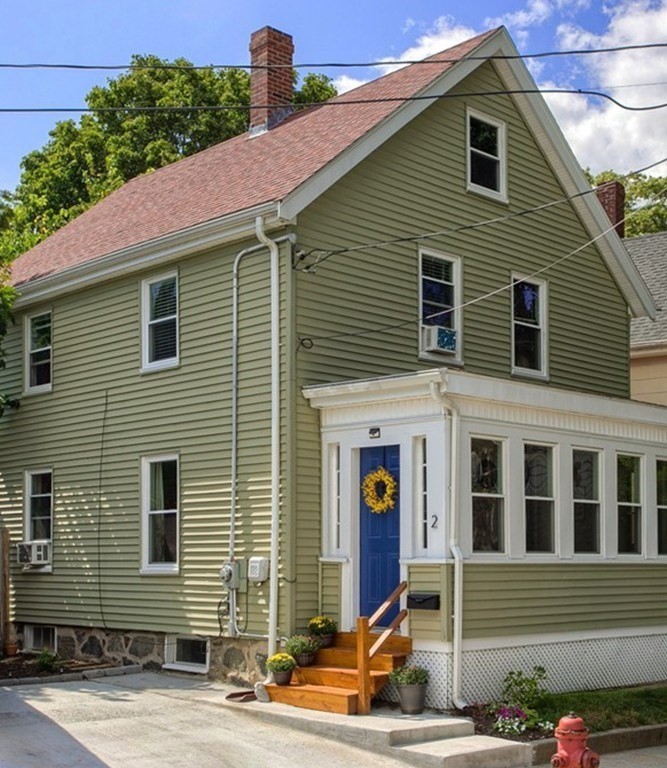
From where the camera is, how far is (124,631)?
56.7 feet

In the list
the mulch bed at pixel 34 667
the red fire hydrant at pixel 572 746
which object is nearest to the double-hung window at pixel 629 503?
the red fire hydrant at pixel 572 746

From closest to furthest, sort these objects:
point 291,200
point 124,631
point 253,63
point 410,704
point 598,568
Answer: point 410,704
point 291,200
point 598,568
point 124,631
point 253,63

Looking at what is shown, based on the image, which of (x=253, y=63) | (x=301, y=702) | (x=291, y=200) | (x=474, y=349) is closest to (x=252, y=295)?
(x=291, y=200)

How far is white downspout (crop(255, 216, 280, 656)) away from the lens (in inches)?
571

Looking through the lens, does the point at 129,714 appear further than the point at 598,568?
No

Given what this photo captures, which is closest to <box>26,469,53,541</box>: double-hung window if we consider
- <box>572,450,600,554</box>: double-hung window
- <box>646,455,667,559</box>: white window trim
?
<box>572,450,600,554</box>: double-hung window

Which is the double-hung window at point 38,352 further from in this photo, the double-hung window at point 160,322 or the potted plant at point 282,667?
the potted plant at point 282,667

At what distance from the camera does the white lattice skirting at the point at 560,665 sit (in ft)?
44.1

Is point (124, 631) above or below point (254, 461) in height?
below

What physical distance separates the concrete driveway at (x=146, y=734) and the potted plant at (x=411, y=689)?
1.15 meters

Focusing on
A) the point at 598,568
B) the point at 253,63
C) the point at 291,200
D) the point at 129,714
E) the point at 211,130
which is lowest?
the point at 129,714

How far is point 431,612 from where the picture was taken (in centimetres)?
1359

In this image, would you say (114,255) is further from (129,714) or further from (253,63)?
(129,714)

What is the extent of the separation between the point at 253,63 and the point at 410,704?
11861mm
